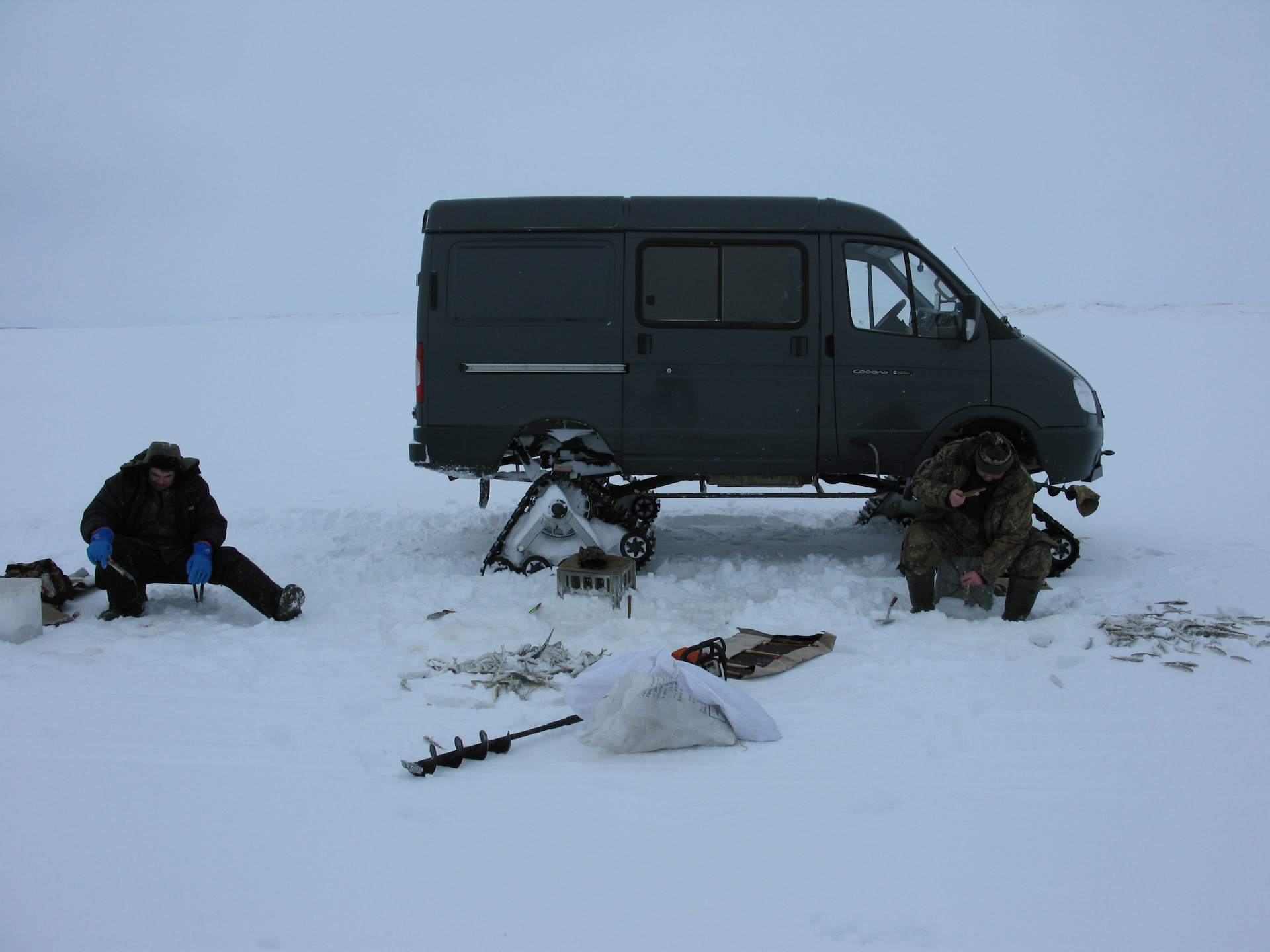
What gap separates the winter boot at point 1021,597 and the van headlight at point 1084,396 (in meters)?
1.95

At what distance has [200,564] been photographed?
17.1 feet

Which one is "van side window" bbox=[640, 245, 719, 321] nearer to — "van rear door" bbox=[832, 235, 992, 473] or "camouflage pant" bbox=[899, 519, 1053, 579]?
"van rear door" bbox=[832, 235, 992, 473]

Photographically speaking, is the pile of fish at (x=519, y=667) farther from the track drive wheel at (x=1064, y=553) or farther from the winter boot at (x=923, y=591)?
the track drive wheel at (x=1064, y=553)

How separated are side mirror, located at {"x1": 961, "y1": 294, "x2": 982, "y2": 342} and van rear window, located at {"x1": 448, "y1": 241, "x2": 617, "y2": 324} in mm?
2574

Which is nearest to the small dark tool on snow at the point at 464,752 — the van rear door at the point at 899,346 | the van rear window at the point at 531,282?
Answer: the van rear window at the point at 531,282

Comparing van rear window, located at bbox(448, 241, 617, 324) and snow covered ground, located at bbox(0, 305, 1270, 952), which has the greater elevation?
van rear window, located at bbox(448, 241, 617, 324)

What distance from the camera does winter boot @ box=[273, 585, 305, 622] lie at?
5250 mm

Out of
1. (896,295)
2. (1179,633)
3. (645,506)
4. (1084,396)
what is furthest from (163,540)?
(1084,396)

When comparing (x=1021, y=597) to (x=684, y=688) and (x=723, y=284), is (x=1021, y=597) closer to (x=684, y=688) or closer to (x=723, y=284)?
(x=684, y=688)

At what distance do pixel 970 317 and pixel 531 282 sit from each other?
3.22 metres

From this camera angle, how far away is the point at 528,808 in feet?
10.2

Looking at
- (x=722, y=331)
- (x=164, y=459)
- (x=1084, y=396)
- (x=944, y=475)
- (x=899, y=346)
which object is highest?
(x=722, y=331)

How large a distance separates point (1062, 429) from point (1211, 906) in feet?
14.5

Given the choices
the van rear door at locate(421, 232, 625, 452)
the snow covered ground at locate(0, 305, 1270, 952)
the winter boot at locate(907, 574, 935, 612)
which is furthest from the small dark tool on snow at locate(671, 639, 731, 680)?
the van rear door at locate(421, 232, 625, 452)
